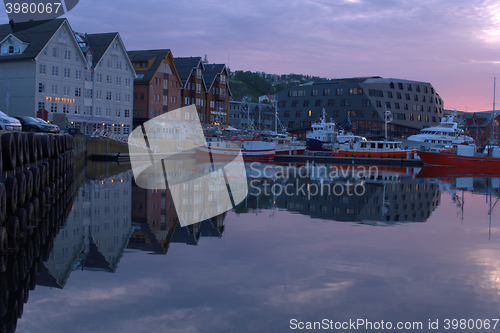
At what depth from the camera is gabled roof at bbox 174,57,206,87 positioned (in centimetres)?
9000

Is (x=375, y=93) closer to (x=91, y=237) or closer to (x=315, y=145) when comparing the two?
(x=315, y=145)

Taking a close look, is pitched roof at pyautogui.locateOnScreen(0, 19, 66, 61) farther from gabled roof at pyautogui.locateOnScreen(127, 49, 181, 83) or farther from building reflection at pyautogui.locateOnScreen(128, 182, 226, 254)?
building reflection at pyautogui.locateOnScreen(128, 182, 226, 254)

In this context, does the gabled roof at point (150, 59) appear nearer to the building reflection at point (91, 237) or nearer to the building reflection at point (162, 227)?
the building reflection at point (91, 237)

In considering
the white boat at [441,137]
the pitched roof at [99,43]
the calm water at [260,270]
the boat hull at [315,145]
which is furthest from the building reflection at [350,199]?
the white boat at [441,137]

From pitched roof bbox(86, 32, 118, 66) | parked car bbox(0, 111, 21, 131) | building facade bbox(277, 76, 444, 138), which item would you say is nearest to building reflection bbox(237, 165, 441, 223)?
parked car bbox(0, 111, 21, 131)

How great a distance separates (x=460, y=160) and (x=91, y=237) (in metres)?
52.5

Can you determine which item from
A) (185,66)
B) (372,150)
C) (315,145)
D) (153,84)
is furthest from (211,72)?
(372,150)

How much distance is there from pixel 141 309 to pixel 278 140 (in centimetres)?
7118

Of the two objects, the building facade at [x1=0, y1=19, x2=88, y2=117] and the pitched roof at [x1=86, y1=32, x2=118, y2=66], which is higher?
the pitched roof at [x1=86, y1=32, x2=118, y2=66]

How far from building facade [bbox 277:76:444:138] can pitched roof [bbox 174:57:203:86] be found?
144ft

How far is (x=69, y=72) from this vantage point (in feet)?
212

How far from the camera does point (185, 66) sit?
3602 inches

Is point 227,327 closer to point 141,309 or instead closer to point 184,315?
point 184,315

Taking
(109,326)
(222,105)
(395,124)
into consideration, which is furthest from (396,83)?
(109,326)
